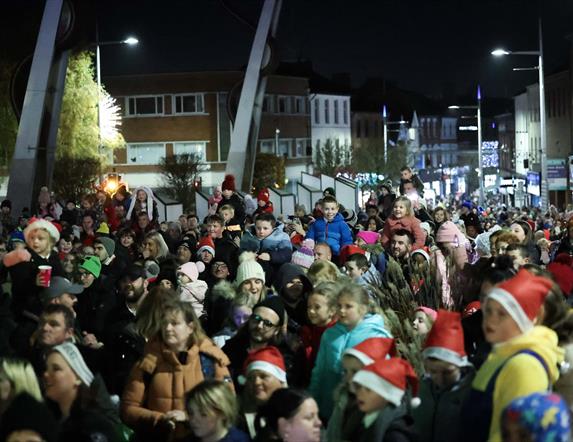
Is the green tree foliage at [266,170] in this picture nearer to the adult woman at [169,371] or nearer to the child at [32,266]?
the child at [32,266]

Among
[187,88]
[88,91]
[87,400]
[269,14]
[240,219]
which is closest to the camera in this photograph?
[87,400]

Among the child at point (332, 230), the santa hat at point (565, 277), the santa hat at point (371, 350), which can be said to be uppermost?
the child at point (332, 230)

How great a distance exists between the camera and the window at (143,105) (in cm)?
8675

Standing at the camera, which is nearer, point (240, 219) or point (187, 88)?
point (240, 219)

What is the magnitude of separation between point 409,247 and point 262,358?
640 cm

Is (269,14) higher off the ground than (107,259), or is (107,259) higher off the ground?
(269,14)

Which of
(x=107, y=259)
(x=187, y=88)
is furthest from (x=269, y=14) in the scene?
(x=187, y=88)

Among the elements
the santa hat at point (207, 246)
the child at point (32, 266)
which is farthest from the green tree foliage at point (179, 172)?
the child at point (32, 266)

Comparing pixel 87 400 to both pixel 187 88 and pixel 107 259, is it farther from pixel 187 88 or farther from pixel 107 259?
pixel 187 88

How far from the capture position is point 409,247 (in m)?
14.4

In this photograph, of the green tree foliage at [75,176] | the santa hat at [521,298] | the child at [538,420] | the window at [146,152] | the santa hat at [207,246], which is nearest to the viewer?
the child at [538,420]

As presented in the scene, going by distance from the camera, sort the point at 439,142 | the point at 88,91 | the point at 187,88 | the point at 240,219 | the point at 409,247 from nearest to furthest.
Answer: the point at 409,247 < the point at 240,219 < the point at 88,91 < the point at 187,88 < the point at 439,142

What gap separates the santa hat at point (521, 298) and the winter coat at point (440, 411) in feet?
2.21

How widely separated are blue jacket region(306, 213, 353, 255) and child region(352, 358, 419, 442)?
9298 millimetres
